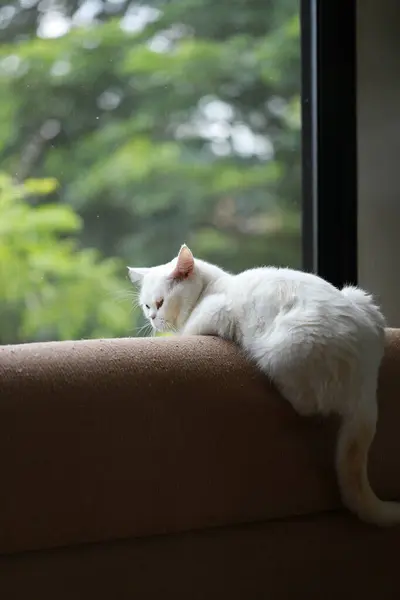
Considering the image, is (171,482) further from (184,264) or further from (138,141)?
(138,141)

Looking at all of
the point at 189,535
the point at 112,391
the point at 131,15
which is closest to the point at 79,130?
the point at 131,15

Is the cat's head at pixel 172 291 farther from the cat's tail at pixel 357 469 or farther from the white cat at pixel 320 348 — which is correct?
the cat's tail at pixel 357 469

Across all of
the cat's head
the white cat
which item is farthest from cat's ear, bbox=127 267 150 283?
the white cat

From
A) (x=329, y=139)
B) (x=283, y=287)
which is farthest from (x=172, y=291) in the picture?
(x=329, y=139)

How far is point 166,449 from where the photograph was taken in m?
0.97

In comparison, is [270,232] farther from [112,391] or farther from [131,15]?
[112,391]

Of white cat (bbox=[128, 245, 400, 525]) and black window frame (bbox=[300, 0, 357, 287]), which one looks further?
black window frame (bbox=[300, 0, 357, 287])

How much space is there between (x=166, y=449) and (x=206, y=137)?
784 millimetres

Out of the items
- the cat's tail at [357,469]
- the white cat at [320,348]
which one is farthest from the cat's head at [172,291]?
the cat's tail at [357,469]

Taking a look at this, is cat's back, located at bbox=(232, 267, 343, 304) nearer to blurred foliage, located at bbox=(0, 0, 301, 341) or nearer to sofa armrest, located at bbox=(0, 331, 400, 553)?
sofa armrest, located at bbox=(0, 331, 400, 553)

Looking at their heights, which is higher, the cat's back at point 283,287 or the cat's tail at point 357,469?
the cat's back at point 283,287

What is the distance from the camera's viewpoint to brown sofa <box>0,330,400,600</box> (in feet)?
3.01

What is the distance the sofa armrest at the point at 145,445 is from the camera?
913 mm

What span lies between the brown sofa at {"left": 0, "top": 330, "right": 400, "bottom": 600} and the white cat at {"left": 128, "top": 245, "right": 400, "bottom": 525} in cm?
3
